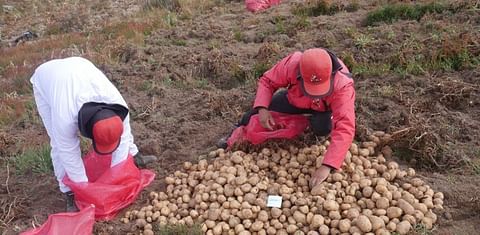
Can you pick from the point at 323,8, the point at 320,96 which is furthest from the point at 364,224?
the point at 323,8

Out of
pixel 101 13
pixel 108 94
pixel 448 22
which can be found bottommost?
pixel 101 13

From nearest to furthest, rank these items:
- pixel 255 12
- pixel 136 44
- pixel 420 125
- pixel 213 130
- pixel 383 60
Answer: pixel 420 125, pixel 213 130, pixel 383 60, pixel 136 44, pixel 255 12

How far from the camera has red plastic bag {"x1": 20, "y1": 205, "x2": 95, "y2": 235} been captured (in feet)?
12.0

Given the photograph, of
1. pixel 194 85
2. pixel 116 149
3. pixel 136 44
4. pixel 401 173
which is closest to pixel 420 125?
pixel 401 173

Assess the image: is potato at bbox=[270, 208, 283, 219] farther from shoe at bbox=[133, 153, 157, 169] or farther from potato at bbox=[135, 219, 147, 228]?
shoe at bbox=[133, 153, 157, 169]

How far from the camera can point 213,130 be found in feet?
16.0

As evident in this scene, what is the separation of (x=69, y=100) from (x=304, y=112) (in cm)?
166

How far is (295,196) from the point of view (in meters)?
3.63

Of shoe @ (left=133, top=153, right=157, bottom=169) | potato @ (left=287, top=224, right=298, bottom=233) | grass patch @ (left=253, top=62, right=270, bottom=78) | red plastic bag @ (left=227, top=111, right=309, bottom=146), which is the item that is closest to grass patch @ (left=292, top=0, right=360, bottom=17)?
grass patch @ (left=253, top=62, right=270, bottom=78)

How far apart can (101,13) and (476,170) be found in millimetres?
9502

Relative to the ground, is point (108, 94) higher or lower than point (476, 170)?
higher

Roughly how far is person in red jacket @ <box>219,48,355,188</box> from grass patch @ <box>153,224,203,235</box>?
792 mm

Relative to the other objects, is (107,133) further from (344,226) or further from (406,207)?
(406,207)

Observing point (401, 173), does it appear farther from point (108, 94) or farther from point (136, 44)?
point (136, 44)
